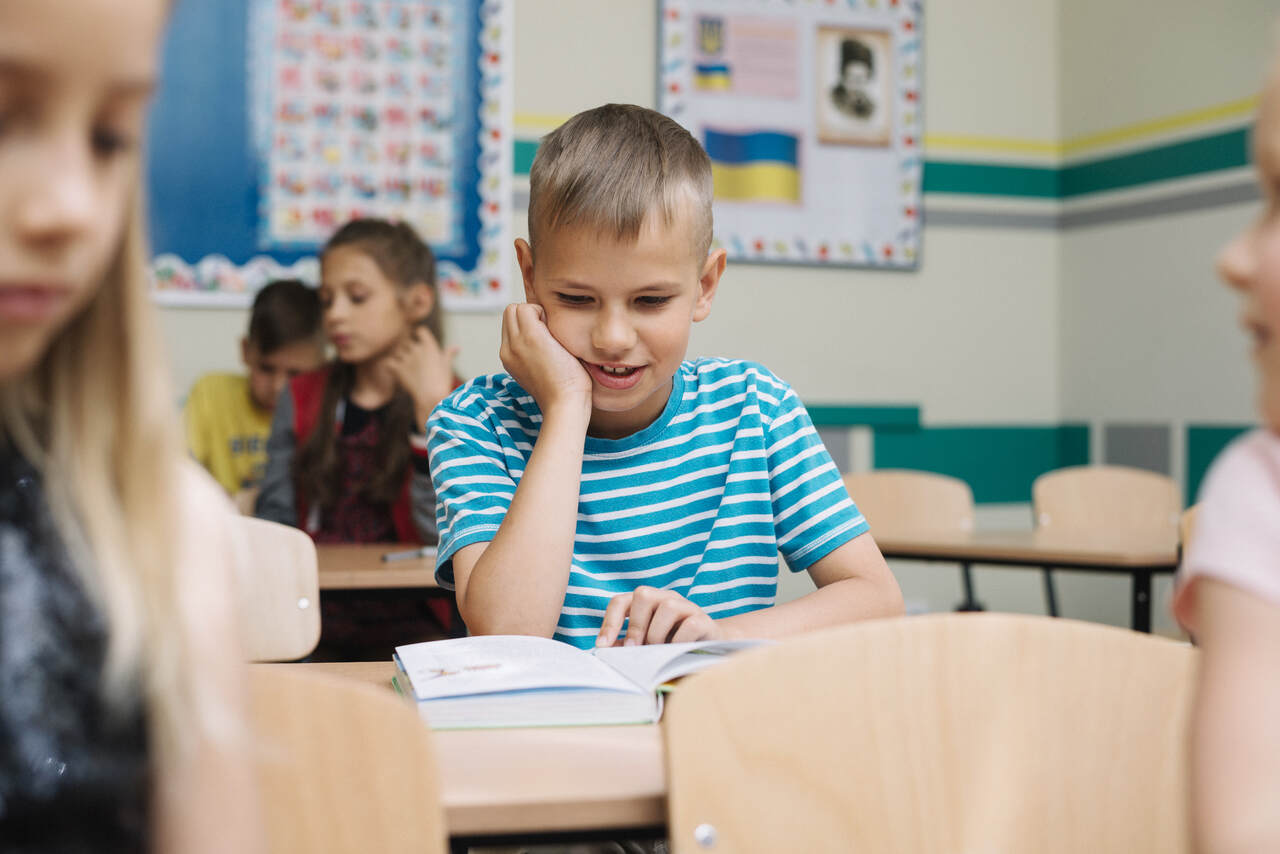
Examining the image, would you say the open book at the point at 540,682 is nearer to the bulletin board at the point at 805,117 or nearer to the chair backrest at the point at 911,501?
the chair backrest at the point at 911,501

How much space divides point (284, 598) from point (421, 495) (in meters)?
0.93

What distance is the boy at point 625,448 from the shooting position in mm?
1252

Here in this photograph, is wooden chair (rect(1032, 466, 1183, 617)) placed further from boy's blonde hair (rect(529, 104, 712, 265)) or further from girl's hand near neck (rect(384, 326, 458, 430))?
boy's blonde hair (rect(529, 104, 712, 265))

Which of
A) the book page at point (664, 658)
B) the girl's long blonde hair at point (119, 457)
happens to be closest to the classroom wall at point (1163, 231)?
the book page at point (664, 658)

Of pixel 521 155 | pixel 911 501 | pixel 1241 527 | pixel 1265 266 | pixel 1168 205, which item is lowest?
pixel 911 501

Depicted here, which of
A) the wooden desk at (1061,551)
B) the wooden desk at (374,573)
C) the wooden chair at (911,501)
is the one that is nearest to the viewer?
the wooden desk at (374,573)

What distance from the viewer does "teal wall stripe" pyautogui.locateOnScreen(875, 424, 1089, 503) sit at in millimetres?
4133

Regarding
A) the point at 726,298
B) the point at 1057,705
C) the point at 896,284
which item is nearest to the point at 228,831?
the point at 1057,705

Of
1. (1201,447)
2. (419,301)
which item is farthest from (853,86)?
(419,301)

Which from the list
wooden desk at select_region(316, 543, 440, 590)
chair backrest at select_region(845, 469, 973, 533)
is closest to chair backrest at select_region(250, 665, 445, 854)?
wooden desk at select_region(316, 543, 440, 590)

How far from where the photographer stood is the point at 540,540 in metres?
1.22

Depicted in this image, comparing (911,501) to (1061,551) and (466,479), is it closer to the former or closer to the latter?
(1061,551)

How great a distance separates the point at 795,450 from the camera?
4.65 ft

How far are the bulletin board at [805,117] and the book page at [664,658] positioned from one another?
9.74 ft
